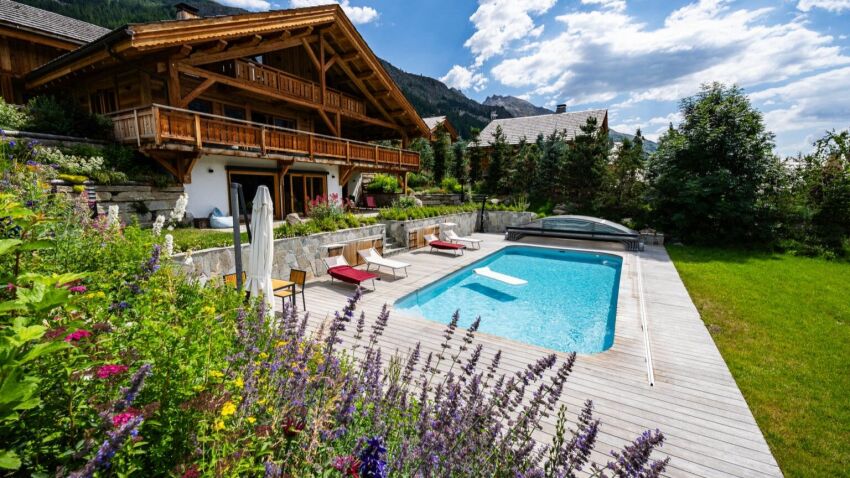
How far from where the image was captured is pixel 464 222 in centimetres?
1748

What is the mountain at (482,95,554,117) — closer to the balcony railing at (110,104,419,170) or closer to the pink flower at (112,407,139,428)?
the balcony railing at (110,104,419,170)

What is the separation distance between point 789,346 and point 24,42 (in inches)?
991

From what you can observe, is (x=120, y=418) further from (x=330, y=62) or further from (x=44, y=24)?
(x=44, y=24)

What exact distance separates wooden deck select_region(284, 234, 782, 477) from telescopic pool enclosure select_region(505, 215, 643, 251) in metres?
6.61

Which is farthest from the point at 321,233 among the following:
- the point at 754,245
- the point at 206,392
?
the point at 754,245

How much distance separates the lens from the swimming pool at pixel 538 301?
7.40 metres

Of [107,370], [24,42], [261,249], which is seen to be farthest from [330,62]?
[107,370]

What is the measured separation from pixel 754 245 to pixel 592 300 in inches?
368

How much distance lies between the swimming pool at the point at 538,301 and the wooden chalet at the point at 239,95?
320 inches

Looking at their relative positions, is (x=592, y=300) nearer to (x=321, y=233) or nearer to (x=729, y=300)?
(x=729, y=300)

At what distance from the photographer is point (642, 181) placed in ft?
62.3

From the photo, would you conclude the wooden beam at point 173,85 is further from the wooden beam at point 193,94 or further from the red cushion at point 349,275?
the red cushion at point 349,275

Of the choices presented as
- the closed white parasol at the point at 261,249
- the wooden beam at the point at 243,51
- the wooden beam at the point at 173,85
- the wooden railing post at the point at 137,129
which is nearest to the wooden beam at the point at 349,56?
the wooden beam at the point at 243,51

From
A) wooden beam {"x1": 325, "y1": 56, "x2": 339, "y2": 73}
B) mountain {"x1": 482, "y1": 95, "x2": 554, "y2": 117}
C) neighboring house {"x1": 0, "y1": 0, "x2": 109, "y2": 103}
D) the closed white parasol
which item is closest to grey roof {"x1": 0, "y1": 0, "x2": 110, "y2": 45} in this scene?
neighboring house {"x1": 0, "y1": 0, "x2": 109, "y2": 103}
